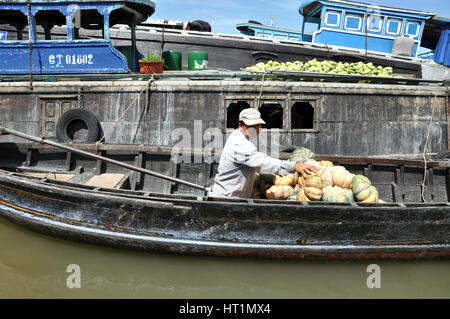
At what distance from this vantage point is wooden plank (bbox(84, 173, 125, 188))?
672 cm

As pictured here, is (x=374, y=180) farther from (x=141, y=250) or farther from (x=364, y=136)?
(x=141, y=250)

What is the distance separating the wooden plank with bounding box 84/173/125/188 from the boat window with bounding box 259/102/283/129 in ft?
14.3

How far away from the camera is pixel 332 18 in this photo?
14625mm

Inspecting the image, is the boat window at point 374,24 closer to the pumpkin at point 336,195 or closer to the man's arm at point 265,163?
the pumpkin at point 336,195

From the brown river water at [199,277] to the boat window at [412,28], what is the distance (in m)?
11.9

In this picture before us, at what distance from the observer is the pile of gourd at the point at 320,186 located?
5301 mm

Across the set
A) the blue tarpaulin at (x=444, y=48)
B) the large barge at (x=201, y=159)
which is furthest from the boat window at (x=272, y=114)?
the blue tarpaulin at (x=444, y=48)

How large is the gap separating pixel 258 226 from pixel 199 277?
110cm

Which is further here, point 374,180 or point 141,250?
point 374,180

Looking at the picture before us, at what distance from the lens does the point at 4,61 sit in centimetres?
905

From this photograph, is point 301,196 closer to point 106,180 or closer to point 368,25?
point 106,180

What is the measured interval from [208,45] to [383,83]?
6.21 m

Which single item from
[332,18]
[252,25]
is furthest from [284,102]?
[252,25]

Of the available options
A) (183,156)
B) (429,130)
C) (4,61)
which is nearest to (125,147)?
(183,156)
